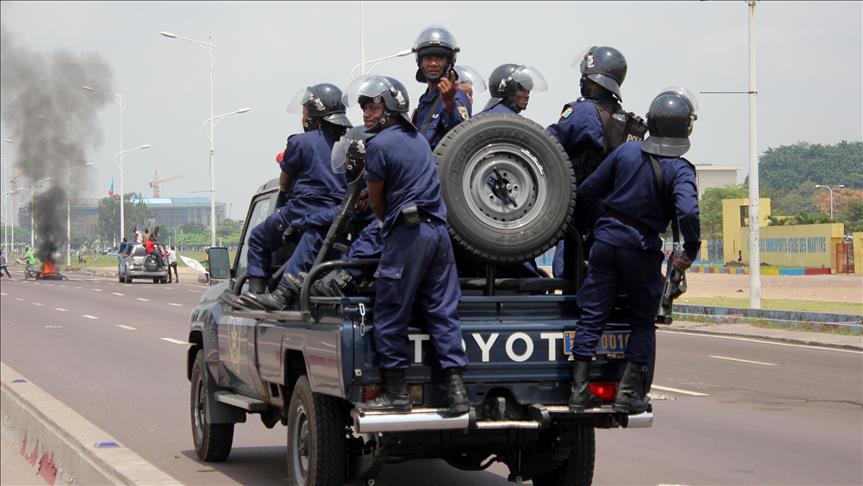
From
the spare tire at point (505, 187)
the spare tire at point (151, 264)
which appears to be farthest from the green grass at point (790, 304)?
the spare tire at point (151, 264)

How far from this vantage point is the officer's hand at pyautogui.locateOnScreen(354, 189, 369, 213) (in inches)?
297

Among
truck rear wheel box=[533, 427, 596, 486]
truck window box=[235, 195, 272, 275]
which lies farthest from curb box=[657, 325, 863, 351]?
truck rear wheel box=[533, 427, 596, 486]

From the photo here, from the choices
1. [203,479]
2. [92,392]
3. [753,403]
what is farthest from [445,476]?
[92,392]

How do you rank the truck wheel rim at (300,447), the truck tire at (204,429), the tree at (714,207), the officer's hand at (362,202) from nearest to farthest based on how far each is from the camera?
the truck wheel rim at (300,447), the officer's hand at (362,202), the truck tire at (204,429), the tree at (714,207)

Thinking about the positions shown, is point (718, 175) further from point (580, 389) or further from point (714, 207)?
point (580, 389)

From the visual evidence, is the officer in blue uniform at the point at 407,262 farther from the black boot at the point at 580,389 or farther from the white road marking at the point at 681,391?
the white road marking at the point at 681,391

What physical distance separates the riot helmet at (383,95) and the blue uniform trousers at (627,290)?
4.11 feet

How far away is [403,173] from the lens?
22.4 feet

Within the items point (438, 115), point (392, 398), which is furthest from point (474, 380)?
point (438, 115)

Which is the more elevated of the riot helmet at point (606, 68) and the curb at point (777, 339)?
the riot helmet at point (606, 68)

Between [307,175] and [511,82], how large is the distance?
154 centimetres

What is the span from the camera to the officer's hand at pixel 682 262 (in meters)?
7.12

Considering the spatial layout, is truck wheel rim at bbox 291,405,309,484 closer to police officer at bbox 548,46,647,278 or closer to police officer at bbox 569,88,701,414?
police officer at bbox 569,88,701,414

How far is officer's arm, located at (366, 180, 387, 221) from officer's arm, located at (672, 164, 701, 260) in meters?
1.57
